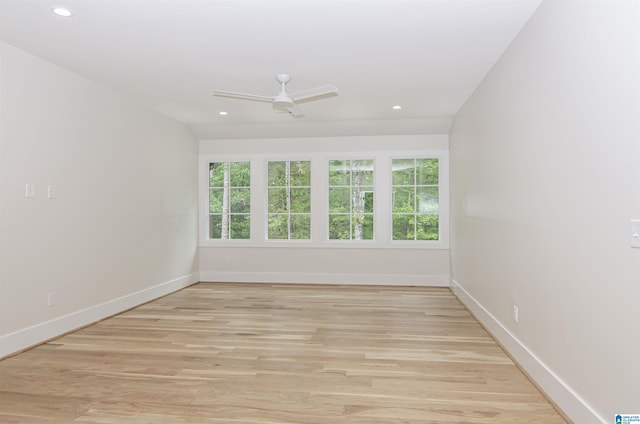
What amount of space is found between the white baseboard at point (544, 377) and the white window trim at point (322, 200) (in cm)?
253

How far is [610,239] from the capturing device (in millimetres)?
1839

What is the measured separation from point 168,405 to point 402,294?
397 cm

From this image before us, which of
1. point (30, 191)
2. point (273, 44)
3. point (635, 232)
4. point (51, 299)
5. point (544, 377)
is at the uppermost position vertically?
point (273, 44)

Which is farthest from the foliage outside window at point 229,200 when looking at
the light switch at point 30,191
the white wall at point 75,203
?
the light switch at point 30,191

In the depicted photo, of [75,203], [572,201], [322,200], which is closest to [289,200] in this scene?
[322,200]

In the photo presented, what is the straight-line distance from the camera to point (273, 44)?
10.6ft

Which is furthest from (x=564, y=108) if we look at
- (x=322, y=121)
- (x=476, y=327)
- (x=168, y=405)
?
(x=322, y=121)

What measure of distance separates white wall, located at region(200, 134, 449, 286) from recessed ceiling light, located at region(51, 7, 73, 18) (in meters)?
4.02

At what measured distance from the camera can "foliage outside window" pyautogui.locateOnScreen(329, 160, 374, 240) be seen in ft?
21.7

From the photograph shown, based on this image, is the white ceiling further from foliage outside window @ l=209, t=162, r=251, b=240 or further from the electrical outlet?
the electrical outlet

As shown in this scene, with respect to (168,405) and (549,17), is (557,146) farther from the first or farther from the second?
(168,405)

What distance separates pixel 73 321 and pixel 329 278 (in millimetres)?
3736

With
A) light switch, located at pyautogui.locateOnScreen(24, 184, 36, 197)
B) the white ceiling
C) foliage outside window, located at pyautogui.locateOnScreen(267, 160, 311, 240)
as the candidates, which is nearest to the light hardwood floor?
light switch, located at pyautogui.locateOnScreen(24, 184, 36, 197)

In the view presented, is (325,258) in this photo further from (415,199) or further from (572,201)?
(572,201)
